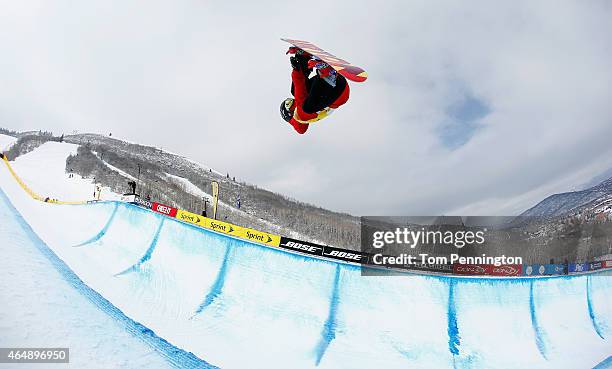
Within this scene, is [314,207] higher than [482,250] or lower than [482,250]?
higher

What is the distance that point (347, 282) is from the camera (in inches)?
353

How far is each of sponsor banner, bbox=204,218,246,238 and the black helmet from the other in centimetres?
499

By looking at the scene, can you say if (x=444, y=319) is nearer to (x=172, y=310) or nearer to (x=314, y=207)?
(x=172, y=310)

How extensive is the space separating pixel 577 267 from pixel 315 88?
23.1m

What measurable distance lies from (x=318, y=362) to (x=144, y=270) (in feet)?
16.5

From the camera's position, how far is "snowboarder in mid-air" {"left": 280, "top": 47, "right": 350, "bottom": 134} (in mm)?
4703

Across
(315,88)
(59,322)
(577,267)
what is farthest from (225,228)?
(577,267)

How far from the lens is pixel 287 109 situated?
5637mm

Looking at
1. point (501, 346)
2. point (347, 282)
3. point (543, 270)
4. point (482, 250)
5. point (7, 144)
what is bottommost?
point (501, 346)

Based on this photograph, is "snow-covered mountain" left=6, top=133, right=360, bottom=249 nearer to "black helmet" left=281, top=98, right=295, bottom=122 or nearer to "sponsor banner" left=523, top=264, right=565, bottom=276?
"sponsor banner" left=523, top=264, right=565, bottom=276

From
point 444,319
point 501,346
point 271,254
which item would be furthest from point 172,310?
point 501,346

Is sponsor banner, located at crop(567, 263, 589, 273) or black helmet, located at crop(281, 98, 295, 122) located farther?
sponsor banner, located at crop(567, 263, 589, 273)

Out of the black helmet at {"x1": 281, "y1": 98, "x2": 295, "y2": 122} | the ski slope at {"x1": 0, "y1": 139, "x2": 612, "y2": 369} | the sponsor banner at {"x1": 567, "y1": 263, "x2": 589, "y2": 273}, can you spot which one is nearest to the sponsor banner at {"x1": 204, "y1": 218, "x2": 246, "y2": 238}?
the ski slope at {"x1": 0, "y1": 139, "x2": 612, "y2": 369}

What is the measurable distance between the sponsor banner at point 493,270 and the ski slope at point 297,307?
8.84m
